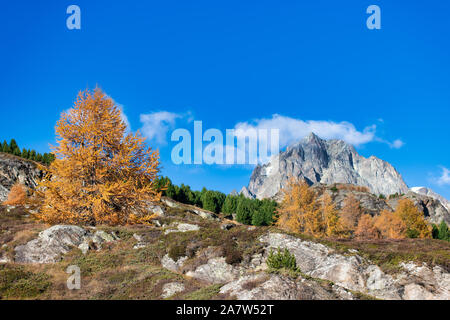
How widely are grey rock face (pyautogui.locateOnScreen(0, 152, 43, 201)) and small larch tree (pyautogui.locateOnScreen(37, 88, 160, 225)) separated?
39.4 metres

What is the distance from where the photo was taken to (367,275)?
1622cm

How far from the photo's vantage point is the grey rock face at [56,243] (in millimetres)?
16766

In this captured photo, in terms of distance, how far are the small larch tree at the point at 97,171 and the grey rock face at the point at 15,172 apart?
39393mm

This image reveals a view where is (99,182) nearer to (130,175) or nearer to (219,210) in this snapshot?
(130,175)

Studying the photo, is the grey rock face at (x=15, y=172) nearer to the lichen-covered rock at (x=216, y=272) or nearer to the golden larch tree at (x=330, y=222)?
the lichen-covered rock at (x=216, y=272)

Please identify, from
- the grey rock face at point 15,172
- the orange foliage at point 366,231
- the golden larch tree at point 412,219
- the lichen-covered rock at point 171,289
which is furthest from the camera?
the grey rock face at point 15,172

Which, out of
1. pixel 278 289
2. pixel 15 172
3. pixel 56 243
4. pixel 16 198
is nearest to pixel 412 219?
pixel 278 289

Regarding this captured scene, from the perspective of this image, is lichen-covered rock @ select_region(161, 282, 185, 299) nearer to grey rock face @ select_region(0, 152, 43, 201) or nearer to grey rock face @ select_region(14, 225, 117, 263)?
grey rock face @ select_region(14, 225, 117, 263)

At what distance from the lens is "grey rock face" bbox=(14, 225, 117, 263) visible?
660 inches

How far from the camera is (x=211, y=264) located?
17.2m

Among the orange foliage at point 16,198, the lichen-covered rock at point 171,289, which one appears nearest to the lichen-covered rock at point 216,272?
the lichen-covered rock at point 171,289

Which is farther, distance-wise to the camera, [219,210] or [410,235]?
[219,210]
